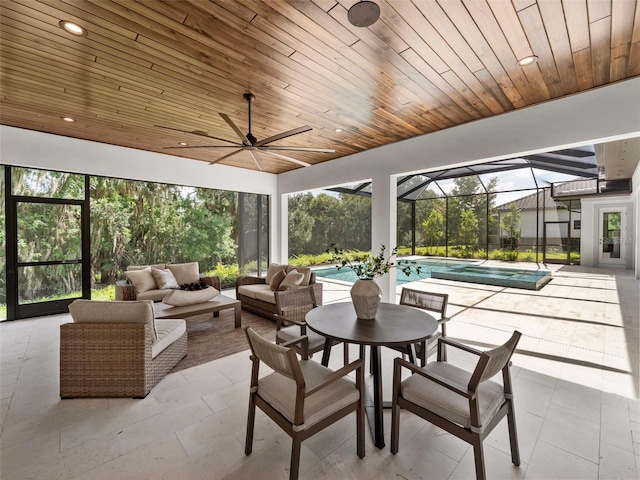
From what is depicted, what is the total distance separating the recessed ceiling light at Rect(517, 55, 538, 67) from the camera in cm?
244

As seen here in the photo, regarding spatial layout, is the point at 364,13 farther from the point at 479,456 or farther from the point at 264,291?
the point at 264,291

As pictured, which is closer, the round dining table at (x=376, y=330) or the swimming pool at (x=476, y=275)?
the round dining table at (x=376, y=330)

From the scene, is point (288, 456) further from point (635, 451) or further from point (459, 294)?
point (459, 294)

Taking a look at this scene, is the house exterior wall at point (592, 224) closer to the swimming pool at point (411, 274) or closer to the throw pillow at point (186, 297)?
the swimming pool at point (411, 274)

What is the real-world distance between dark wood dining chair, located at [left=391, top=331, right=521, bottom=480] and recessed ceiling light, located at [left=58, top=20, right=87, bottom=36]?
10.6ft

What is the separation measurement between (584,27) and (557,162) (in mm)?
7924

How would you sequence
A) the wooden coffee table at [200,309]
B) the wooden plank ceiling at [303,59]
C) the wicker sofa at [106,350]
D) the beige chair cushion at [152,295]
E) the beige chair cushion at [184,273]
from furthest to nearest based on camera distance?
the beige chair cushion at [184,273], the beige chair cushion at [152,295], the wooden coffee table at [200,309], the wicker sofa at [106,350], the wooden plank ceiling at [303,59]

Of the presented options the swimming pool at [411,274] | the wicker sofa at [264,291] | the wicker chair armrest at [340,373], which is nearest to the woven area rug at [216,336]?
the wicker sofa at [264,291]

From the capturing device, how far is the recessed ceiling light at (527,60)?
2.44 metres

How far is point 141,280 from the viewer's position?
184 inches

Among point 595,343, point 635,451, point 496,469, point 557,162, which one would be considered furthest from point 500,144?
point 557,162

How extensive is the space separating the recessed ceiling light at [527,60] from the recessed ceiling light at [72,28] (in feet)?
11.7

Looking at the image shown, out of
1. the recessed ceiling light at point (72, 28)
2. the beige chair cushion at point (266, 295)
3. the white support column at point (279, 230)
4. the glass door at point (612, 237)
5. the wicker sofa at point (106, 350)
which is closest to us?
the recessed ceiling light at point (72, 28)

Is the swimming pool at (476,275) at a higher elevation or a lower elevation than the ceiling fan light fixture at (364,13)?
lower
